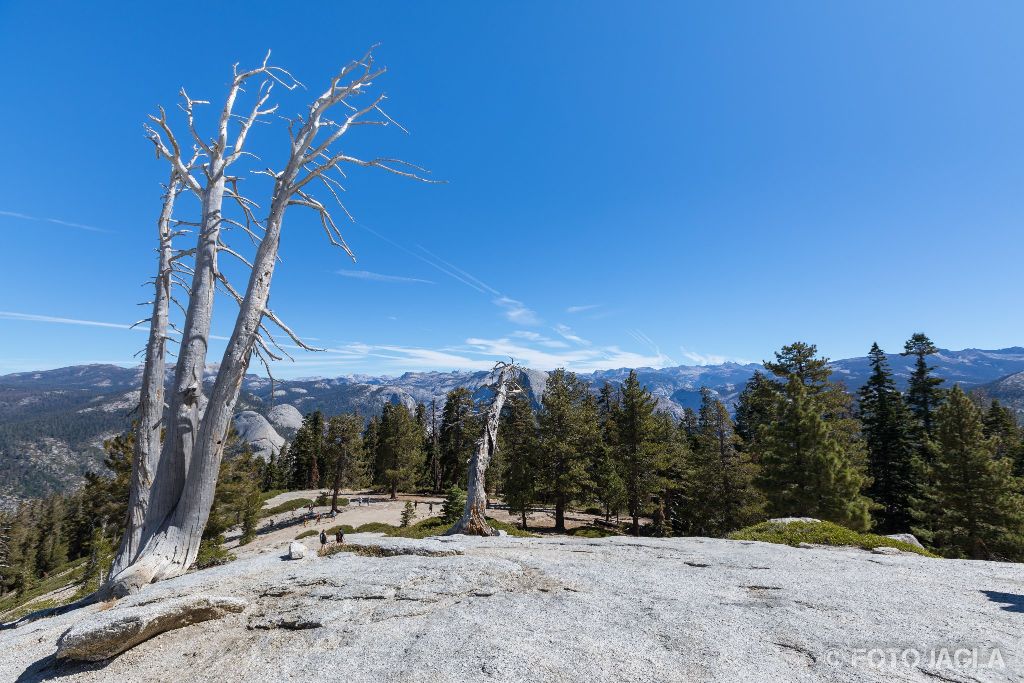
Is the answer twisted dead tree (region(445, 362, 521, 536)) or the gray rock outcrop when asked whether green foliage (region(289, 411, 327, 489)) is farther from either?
the gray rock outcrop

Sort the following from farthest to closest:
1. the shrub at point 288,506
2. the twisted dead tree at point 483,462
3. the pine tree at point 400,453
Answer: the pine tree at point 400,453
the shrub at point 288,506
the twisted dead tree at point 483,462

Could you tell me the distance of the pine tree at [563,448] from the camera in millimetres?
30516

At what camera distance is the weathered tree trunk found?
23.5ft

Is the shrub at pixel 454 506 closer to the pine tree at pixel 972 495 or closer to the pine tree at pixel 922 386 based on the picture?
the pine tree at pixel 972 495

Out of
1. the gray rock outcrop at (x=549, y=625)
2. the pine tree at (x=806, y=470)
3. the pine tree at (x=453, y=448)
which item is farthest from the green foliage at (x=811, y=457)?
the pine tree at (x=453, y=448)

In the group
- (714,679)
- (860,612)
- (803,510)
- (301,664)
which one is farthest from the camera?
(803,510)

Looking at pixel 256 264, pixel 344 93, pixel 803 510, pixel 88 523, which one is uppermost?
pixel 344 93

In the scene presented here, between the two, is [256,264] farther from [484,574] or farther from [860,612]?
[860,612]

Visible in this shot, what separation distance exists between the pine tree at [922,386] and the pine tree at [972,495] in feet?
66.1

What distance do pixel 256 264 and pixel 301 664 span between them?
526 centimetres

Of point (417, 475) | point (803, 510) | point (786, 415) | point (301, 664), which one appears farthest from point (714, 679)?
point (417, 475)

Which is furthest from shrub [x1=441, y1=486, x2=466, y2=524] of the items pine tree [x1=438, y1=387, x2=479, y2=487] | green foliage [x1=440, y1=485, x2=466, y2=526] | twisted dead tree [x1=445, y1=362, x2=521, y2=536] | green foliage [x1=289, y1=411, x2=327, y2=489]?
green foliage [x1=289, y1=411, x2=327, y2=489]

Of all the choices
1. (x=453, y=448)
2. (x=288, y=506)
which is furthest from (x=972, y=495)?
(x=288, y=506)

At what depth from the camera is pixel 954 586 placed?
281 inches
